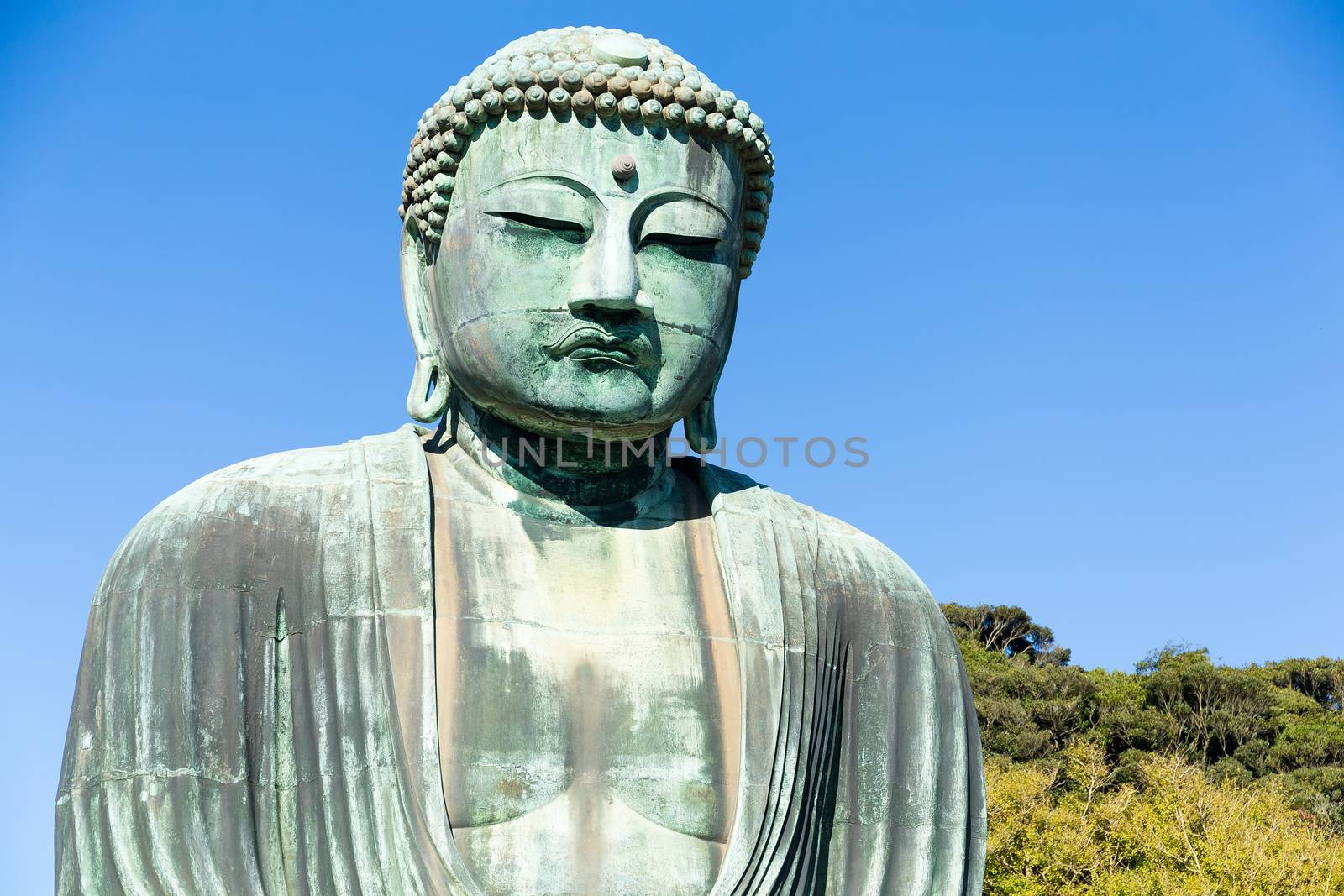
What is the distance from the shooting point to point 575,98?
27.2 ft

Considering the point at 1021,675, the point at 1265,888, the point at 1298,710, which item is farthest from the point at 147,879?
the point at 1298,710

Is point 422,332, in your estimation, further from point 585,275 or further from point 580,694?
point 580,694

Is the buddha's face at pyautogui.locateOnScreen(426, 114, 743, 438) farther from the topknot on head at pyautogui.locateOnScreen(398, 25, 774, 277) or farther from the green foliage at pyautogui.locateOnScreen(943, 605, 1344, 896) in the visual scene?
the green foliage at pyautogui.locateOnScreen(943, 605, 1344, 896)

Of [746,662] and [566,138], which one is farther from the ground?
[566,138]

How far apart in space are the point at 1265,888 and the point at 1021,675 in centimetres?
1707

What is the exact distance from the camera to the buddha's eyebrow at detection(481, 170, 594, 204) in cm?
819

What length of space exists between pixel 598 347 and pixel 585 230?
1.61ft

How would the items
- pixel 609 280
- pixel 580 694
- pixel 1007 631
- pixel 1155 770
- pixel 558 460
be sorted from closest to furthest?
pixel 580 694
pixel 609 280
pixel 558 460
pixel 1155 770
pixel 1007 631

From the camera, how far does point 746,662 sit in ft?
26.3

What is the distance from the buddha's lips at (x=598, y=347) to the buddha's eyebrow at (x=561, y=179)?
22.4 inches

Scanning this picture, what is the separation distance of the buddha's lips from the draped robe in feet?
2.62

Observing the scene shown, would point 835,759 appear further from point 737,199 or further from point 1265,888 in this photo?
point 1265,888

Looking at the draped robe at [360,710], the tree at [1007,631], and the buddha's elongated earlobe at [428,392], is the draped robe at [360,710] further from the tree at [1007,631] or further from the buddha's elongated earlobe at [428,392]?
the tree at [1007,631]

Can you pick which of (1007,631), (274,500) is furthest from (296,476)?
(1007,631)
